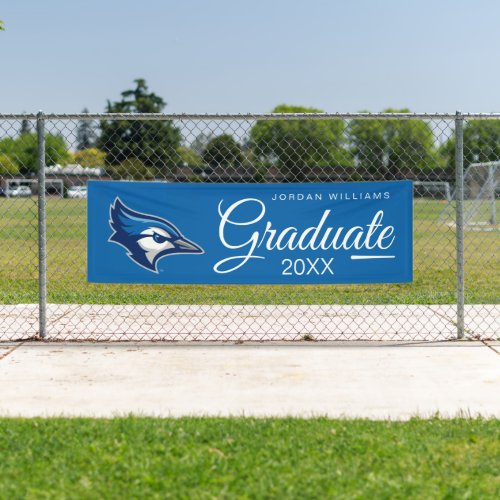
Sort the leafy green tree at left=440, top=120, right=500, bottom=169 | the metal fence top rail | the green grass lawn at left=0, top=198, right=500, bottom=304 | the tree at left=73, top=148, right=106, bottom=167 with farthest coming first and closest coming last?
the leafy green tree at left=440, top=120, right=500, bottom=169
the tree at left=73, top=148, right=106, bottom=167
the green grass lawn at left=0, top=198, right=500, bottom=304
the metal fence top rail

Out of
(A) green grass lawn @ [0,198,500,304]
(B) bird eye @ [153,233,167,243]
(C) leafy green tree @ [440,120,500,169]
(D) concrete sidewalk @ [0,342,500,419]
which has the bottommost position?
(A) green grass lawn @ [0,198,500,304]

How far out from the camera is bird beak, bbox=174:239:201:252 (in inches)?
285

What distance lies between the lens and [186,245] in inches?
285

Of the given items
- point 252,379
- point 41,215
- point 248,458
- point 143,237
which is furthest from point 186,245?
point 248,458

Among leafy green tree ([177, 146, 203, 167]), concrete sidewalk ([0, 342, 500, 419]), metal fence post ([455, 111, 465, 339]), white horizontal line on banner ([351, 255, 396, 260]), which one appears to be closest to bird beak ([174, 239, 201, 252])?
concrete sidewalk ([0, 342, 500, 419])

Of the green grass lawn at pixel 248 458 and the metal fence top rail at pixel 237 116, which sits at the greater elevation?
the metal fence top rail at pixel 237 116

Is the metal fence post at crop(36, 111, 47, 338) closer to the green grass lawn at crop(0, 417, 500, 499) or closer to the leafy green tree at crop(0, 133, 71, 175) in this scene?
the leafy green tree at crop(0, 133, 71, 175)

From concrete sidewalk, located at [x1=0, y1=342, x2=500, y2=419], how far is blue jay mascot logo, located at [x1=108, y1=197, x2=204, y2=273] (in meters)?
0.76

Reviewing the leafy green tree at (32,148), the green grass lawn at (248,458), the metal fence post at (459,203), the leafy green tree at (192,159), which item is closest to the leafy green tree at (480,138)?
the leafy green tree at (192,159)

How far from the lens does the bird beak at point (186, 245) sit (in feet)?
23.7

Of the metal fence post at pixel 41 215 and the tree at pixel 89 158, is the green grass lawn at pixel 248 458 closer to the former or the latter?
the metal fence post at pixel 41 215

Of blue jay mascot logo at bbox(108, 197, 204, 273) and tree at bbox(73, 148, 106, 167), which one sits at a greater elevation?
tree at bbox(73, 148, 106, 167)

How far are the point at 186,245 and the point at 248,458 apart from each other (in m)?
3.35

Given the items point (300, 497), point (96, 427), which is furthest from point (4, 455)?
point (300, 497)
